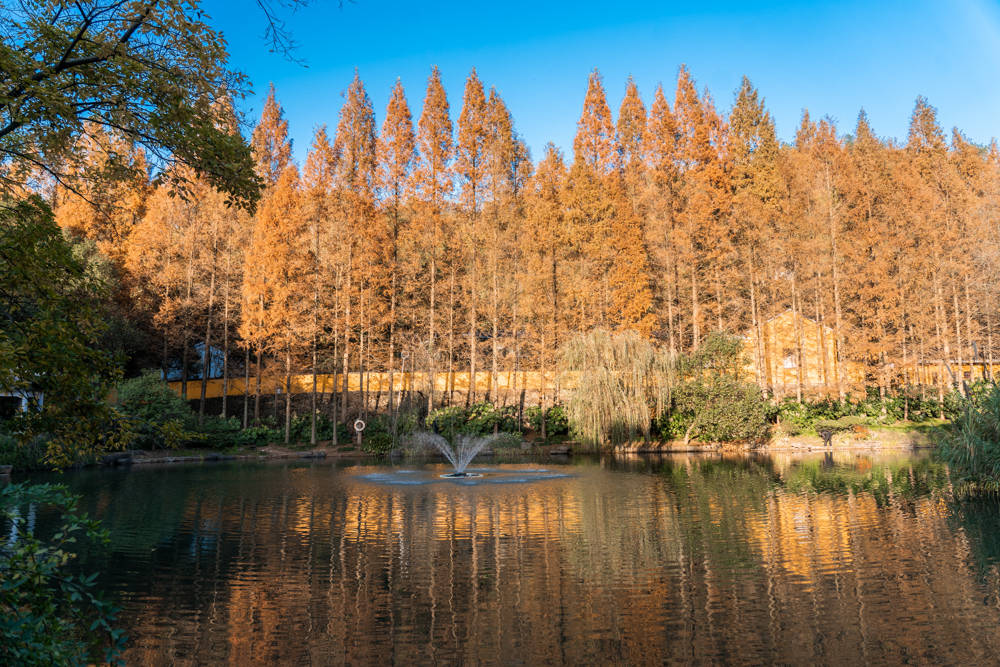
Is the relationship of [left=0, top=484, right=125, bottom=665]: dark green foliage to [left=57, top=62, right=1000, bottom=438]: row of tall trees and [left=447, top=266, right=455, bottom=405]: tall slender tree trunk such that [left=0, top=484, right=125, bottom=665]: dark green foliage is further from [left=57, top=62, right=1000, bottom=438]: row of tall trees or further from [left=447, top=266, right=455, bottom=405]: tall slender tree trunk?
[left=447, top=266, right=455, bottom=405]: tall slender tree trunk

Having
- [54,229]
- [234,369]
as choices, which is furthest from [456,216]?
[54,229]

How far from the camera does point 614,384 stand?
Answer: 27500 millimetres

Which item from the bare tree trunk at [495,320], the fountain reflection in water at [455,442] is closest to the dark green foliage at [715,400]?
the fountain reflection in water at [455,442]

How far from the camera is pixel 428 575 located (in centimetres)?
855

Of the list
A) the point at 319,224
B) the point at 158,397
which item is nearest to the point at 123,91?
the point at 158,397

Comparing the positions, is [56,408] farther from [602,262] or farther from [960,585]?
[602,262]

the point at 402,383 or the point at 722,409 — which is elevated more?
the point at 402,383

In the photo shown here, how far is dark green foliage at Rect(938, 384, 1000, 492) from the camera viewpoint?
12.7 metres

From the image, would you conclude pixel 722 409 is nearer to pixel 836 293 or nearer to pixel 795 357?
pixel 795 357

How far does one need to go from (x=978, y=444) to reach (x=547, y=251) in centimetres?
2352

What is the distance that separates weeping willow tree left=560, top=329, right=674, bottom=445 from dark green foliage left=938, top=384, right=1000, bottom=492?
14.5 meters

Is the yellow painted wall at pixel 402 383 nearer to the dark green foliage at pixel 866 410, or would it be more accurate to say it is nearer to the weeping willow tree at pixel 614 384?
the weeping willow tree at pixel 614 384

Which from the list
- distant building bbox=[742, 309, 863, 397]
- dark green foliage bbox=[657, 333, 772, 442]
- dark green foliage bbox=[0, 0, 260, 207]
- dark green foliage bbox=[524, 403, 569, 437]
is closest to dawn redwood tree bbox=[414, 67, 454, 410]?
dark green foliage bbox=[524, 403, 569, 437]

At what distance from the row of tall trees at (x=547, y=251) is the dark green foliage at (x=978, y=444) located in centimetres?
2030
